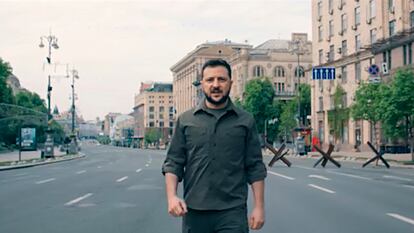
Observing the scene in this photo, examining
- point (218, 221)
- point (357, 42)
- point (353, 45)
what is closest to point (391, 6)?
point (357, 42)

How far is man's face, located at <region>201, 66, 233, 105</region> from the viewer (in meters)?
3.91

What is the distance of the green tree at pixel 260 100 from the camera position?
80.2 metres

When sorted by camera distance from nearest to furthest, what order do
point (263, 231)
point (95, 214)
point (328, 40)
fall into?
point (263, 231) < point (95, 214) < point (328, 40)

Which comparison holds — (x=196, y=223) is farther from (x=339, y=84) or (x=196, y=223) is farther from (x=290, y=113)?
(x=290, y=113)

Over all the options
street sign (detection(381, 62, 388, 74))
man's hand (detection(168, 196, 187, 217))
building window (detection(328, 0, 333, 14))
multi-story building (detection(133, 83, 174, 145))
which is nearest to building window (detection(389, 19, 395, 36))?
street sign (detection(381, 62, 388, 74))

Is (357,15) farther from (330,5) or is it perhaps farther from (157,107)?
(157,107)

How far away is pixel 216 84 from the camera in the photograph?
392 centimetres

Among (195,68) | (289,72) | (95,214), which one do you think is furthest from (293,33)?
(95,214)

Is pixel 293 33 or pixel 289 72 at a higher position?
pixel 293 33

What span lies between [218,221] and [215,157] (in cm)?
45

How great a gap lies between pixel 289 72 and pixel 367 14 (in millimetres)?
43717

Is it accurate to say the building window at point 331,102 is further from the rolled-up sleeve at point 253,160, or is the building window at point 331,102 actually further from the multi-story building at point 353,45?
the rolled-up sleeve at point 253,160

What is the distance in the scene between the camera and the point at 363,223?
372 inches

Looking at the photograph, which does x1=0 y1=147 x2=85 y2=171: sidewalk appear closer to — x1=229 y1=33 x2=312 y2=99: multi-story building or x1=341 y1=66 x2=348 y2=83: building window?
x1=341 y1=66 x2=348 y2=83: building window
